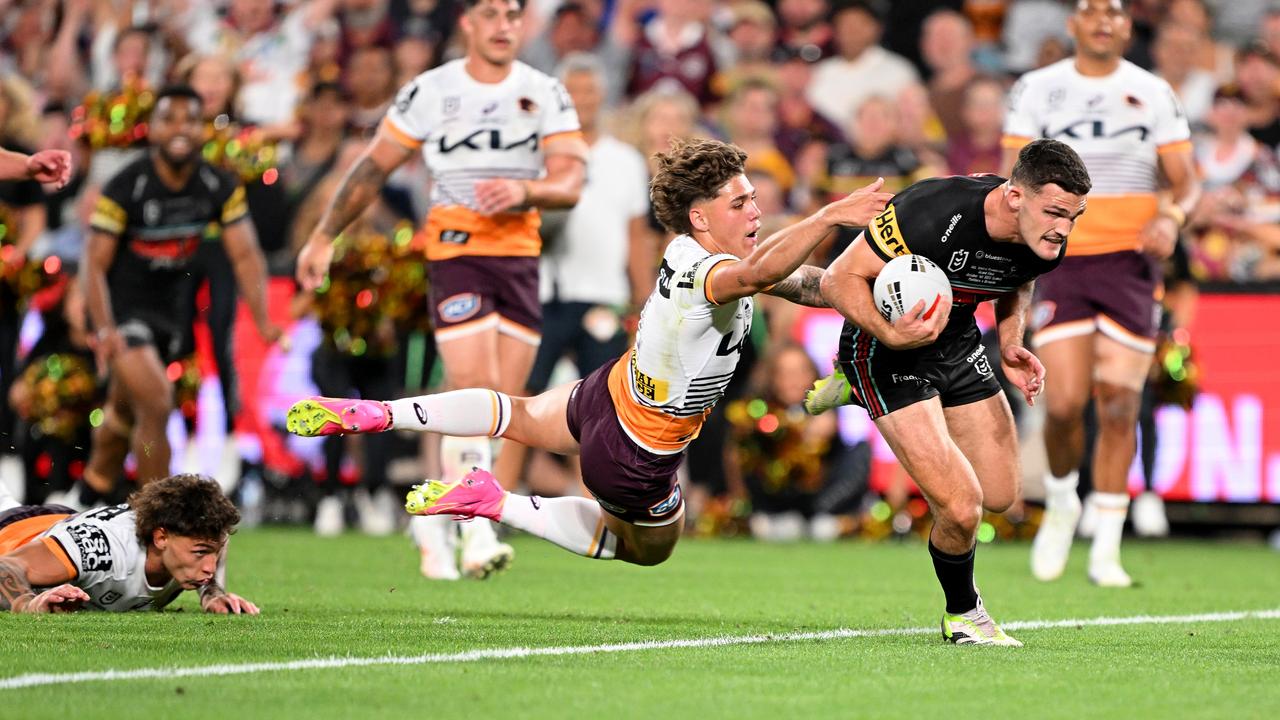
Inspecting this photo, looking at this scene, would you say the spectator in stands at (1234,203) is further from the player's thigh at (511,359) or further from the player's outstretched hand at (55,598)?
the player's outstretched hand at (55,598)

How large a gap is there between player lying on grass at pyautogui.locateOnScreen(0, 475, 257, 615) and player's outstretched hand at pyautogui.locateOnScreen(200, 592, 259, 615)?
0.71 ft

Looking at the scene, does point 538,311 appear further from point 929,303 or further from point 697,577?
point 929,303

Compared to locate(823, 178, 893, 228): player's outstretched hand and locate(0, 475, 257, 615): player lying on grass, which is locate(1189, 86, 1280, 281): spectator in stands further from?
locate(0, 475, 257, 615): player lying on grass

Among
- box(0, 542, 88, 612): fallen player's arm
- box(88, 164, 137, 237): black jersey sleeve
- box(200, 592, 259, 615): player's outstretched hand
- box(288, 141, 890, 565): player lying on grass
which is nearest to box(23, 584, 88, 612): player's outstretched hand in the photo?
box(0, 542, 88, 612): fallen player's arm

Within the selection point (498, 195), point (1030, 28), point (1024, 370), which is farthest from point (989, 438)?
point (1030, 28)

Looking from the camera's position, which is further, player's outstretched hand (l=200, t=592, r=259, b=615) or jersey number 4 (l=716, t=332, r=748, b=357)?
player's outstretched hand (l=200, t=592, r=259, b=615)

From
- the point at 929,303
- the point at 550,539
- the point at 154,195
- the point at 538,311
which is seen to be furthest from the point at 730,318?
the point at 154,195

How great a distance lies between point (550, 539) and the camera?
802cm

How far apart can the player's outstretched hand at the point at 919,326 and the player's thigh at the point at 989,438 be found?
81cm

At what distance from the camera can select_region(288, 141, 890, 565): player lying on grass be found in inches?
283

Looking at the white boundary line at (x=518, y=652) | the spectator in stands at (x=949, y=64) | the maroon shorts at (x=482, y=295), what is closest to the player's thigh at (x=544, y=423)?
the white boundary line at (x=518, y=652)

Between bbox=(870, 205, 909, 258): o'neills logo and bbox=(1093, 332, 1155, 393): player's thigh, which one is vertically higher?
bbox=(870, 205, 909, 258): o'neills logo

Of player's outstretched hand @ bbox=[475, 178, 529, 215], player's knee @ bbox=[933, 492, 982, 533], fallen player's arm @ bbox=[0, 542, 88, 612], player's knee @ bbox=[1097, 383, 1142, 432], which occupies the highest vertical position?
player's outstretched hand @ bbox=[475, 178, 529, 215]

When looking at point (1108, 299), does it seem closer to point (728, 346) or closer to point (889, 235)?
point (889, 235)
